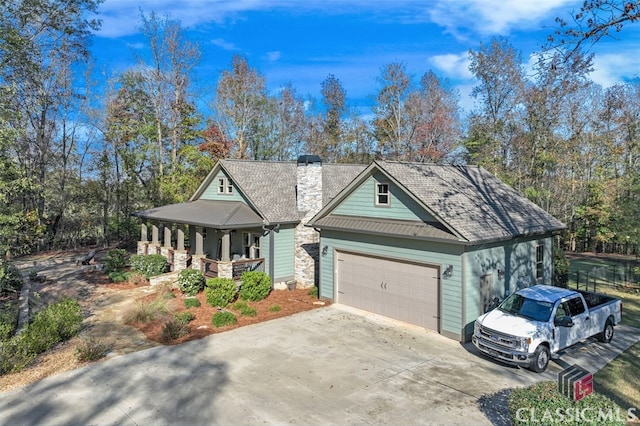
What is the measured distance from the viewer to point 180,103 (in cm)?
3138

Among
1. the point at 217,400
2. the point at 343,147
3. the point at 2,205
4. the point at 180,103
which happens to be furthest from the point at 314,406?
the point at 343,147

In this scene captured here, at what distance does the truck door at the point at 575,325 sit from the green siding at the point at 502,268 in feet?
7.72

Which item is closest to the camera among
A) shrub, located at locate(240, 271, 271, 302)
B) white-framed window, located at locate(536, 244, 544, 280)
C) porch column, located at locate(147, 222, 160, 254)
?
white-framed window, located at locate(536, 244, 544, 280)

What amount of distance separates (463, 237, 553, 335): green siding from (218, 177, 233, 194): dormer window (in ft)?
42.3

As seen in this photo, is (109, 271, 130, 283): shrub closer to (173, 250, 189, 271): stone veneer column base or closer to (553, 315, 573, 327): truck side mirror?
(173, 250, 189, 271): stone veneer column base

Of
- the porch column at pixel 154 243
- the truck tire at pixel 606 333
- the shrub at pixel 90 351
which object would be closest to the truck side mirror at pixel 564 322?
the truck tire at pixel 606 333

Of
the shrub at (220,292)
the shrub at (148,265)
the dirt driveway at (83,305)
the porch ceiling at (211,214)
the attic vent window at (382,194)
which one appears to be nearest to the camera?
the dirt driveway at (83,305)

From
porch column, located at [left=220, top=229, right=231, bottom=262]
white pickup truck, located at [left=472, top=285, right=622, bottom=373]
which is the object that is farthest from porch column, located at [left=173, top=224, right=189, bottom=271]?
white pickup truck, located at [left=472, top=285, right=622, bottom=373]

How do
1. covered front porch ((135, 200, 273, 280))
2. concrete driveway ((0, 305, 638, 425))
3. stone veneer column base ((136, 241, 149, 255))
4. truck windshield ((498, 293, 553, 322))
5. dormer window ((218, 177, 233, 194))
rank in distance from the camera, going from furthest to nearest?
stone veneer column base ((136, 241, 149, 255)) → dormer window ((218, 177, 233, 194)) → covered front porch ((135, 200, 273, 280)) → truck windshield ((498, 293, 553, 322)) → concrete driveway ((0, 305, 638, 425))

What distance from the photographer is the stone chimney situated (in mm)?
18297

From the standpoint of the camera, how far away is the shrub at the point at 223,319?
1294 centimetres

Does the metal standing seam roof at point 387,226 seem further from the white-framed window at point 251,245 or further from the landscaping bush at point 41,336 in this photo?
the landscaping bush at point 41,336

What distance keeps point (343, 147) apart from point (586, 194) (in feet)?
74.5

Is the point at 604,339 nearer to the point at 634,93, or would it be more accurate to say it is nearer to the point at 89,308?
the point at 89,308
